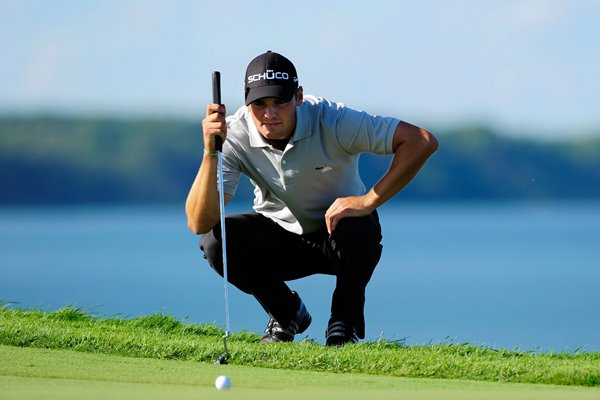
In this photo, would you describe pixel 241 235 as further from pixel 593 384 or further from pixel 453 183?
pixel 453 183

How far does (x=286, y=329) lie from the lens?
6055 millimetres

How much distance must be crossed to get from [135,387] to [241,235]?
214 centimetres

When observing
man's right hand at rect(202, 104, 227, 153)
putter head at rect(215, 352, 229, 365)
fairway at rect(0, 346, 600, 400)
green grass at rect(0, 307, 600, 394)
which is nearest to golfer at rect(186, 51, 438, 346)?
man's right hand at rect(202, 104, 227, 153)

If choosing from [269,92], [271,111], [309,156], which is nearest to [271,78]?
[269,92]

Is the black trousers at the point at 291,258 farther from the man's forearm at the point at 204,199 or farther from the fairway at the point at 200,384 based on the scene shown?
the fairway at the point at 200,384

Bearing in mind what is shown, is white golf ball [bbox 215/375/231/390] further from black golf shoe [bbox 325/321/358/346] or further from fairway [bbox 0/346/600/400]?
black golf shoe [bbox 325/321/358/346]

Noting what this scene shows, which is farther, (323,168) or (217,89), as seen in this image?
(323,168)

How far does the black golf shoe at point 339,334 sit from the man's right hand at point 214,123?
3.85 ft

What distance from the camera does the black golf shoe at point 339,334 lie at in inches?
222

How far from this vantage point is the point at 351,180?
594 cm

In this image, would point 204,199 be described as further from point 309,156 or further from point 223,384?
point 223,384

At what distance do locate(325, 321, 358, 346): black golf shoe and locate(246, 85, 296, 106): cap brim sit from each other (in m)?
1.23

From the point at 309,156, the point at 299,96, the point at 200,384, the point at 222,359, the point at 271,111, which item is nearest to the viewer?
the point at 200,384

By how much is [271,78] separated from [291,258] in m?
1.19
